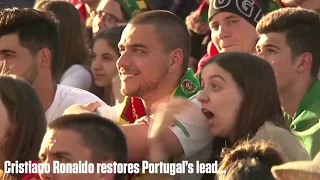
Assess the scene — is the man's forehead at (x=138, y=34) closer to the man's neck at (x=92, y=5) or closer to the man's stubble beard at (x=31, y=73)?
the man's stubble beard at (x=31, y=73)

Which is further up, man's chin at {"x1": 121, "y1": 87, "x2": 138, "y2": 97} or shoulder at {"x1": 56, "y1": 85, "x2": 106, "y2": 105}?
man's chin at {"x1": 121, "y1": 87, "x2": 138, "y2": 97}

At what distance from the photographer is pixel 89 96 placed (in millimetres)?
5609

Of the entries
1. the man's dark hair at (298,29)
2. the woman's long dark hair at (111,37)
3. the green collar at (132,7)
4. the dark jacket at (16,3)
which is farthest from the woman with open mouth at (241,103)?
the dark jacket at (16,3)

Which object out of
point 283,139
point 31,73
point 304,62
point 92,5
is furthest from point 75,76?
point 283,139

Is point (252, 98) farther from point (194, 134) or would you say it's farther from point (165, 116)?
point (165, 116)

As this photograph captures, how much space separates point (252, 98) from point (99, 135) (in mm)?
809

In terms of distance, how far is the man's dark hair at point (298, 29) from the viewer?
5.21m

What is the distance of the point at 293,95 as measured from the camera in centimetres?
507

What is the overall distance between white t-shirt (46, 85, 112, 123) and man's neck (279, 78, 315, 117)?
1.04 meters

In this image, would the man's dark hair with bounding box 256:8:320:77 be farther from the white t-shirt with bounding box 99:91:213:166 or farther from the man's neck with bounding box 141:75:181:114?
the white t-shirt with bounding box 99:91:213:166

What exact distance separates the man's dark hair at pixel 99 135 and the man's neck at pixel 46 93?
1.47m

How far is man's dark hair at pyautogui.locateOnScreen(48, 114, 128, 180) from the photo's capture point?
3969 mm

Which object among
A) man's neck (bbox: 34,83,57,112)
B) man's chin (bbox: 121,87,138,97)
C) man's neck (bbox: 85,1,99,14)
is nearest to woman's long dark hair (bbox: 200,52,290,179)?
man's chin (bbox: 121,87,138,97)

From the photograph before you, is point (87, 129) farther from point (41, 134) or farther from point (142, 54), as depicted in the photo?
point (142, 54)
